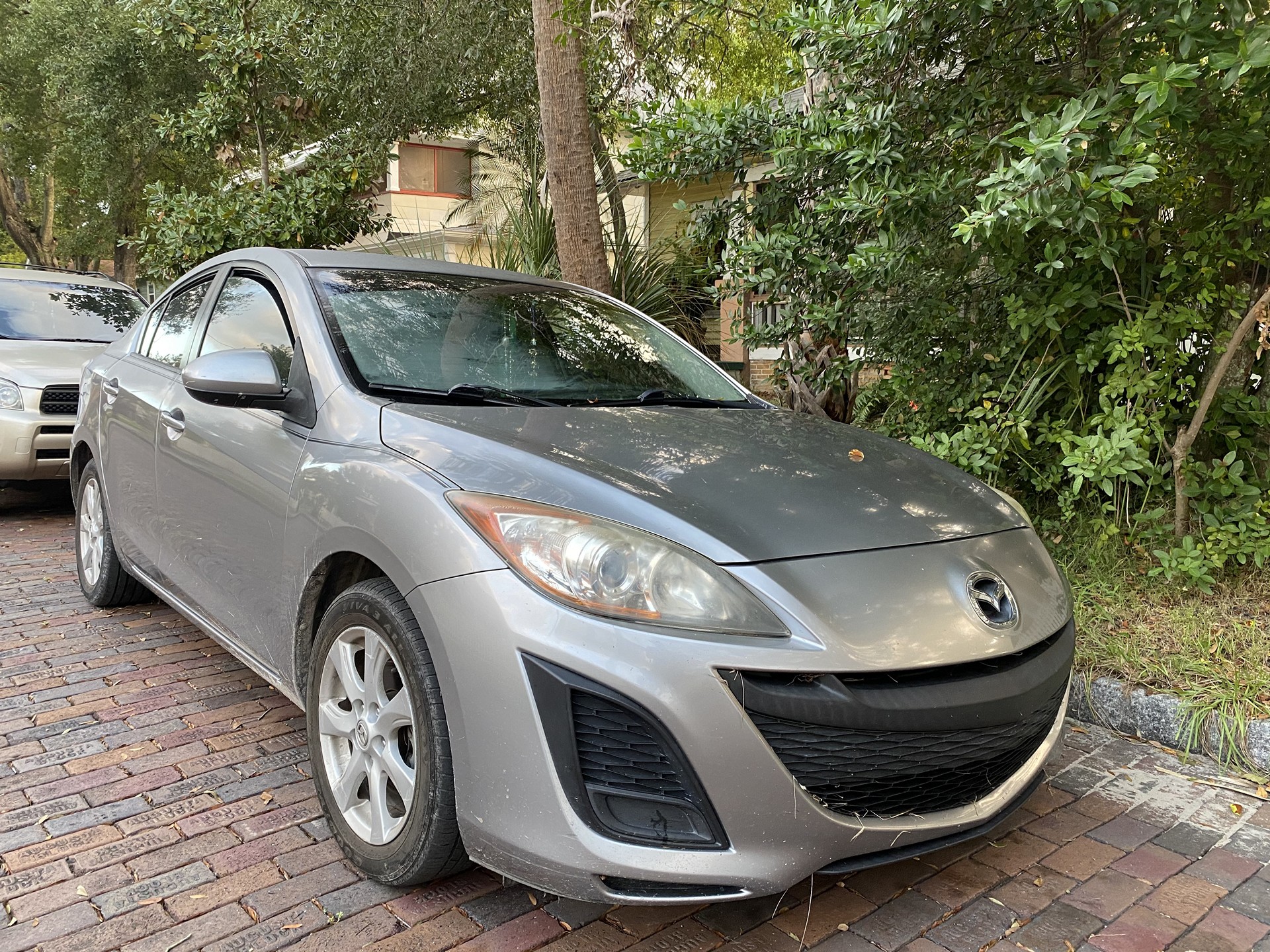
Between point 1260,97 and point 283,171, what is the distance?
9.32 metres

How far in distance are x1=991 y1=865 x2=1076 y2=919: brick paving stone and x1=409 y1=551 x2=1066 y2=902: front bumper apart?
59 cm

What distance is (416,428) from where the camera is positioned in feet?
7.65

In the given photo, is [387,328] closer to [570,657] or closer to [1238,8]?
[570,657]

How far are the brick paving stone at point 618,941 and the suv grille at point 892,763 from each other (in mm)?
453

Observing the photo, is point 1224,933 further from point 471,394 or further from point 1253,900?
point 471,394

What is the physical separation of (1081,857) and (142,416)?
12.0ft

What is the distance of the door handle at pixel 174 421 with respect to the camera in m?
3.30

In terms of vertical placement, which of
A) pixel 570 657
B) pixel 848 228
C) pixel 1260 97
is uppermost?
pixel 1260 97

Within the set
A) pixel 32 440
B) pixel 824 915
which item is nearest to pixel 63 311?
pixel 32 440

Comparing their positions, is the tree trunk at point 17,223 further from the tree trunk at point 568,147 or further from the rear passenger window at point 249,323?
the rear passenger window at point 249,323

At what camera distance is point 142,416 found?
12.2 ft

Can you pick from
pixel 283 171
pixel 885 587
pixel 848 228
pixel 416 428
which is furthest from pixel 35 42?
pixel 885 587

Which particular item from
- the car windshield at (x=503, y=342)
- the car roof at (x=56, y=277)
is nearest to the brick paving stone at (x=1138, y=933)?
the car windshield at (x=503, y=342)

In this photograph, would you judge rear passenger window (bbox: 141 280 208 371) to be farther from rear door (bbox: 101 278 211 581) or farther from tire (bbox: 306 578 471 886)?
tire (bbox: 306 578 471 886)
